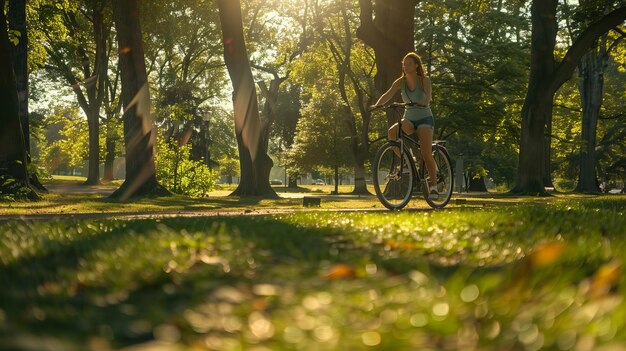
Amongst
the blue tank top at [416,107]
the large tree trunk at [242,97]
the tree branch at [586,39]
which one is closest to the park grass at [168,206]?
the blue tank top at [416,107]

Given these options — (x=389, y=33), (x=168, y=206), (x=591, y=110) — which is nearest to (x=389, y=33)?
(x=389, y=33)

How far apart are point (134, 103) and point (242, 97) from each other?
123 inches

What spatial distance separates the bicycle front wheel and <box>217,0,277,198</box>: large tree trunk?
10.4 m

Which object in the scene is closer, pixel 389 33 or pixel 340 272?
pixel 340 272

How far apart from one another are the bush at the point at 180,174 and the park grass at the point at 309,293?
20408mm

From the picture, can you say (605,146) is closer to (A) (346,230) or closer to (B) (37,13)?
(B) (37,13)

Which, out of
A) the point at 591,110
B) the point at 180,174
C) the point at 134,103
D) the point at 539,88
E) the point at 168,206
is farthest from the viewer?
the point at 591,110

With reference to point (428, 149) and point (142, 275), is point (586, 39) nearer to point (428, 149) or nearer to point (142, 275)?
point (428, 149)

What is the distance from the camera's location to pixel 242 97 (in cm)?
2033

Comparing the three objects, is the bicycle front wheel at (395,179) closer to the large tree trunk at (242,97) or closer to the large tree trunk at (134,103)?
the large tree trunk at (134,103)

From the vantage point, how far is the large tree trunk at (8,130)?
14.5 m

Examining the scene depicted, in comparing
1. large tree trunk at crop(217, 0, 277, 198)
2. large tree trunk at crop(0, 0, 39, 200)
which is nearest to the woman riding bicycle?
large tree trunk at crop(0, 0, 39, 200)

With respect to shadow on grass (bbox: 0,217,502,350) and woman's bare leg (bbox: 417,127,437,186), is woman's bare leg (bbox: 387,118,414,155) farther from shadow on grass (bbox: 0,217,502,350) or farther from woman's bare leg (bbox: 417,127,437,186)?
shadow on grass (bbox: 0,217,502,350)

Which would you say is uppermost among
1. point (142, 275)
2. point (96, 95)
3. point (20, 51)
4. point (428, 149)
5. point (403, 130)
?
point (96, 95)
